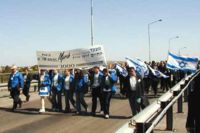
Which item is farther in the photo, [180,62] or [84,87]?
[180,62]

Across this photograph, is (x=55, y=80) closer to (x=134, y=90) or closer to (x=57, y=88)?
(x=57, y=88)

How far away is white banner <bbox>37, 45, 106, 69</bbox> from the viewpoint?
16281 mm

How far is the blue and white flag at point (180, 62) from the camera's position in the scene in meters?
20.1

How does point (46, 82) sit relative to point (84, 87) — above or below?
above

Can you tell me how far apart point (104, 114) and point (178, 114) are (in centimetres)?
285

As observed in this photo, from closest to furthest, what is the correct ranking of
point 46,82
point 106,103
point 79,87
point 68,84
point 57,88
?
point 106,103
point 79,87
point 68,84
point 57,88
point 46,82

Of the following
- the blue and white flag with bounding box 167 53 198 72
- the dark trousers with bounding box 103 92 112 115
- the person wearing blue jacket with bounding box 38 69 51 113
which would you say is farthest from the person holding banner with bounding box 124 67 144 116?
the blue and white flag with bounding box 167 53 198 72

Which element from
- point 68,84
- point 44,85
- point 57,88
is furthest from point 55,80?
point 68,84

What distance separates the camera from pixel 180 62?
20.7m

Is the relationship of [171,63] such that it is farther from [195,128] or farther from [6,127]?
[195,128]

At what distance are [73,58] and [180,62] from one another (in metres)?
5.74

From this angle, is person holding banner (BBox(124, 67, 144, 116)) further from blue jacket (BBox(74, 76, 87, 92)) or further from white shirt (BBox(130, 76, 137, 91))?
blue jacket (BBox(74, 76, 87, 92))

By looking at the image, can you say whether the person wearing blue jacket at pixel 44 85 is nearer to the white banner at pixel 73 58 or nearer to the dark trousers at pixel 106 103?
the white banner at pixel 73 58

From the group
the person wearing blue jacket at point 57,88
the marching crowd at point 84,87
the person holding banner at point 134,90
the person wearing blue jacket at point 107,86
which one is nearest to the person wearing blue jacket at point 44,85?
the marching crowd at point 84,87
